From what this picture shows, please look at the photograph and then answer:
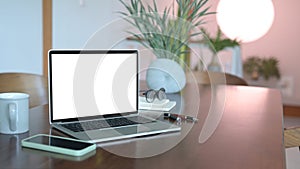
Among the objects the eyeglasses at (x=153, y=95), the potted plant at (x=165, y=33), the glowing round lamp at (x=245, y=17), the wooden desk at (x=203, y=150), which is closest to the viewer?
the wooden desk at (x=203, y=150)

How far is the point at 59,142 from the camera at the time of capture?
0.86 metres

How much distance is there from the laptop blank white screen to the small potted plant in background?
3741 millimetres

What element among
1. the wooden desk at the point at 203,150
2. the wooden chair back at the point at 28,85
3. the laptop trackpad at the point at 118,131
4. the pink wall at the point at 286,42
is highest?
the pink wall at the point at 286,42

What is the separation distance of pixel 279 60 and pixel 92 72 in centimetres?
406

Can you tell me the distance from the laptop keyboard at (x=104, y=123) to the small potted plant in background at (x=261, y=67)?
3837 mm

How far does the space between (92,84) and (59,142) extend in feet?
1.00

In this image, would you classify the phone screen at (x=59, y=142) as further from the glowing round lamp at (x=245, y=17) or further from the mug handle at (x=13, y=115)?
the glowing round lamp at (x=245, y=17)

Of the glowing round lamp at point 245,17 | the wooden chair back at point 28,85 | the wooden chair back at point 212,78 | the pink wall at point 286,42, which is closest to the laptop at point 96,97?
the wooden chair back at point 28,85

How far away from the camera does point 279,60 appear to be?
479 cm

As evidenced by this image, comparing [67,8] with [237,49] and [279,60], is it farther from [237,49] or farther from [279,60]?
[279,60]

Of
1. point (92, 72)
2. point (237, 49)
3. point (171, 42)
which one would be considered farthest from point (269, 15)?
point (92, 72)

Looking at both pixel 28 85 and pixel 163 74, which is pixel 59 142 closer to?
pixel 163 74

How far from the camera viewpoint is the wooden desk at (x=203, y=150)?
0.77m

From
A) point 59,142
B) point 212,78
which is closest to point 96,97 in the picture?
point 59,142
